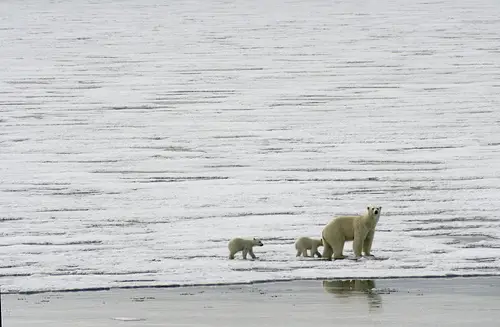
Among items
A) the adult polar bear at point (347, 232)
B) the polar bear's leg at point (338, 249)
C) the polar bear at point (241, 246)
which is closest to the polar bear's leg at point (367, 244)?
the adult polar bear at point (347, 232)

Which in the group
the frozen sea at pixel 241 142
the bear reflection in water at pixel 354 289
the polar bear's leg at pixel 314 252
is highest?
the frozen sea at pixel 241 142

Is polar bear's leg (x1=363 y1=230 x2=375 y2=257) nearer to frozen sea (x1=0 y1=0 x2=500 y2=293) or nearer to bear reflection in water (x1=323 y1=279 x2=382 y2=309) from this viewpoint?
frozen sea (x1=0 y1=0 x2=500 y2=293)

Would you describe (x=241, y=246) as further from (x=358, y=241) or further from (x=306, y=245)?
(x=358, y=241)

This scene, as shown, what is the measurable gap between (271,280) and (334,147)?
4665mm

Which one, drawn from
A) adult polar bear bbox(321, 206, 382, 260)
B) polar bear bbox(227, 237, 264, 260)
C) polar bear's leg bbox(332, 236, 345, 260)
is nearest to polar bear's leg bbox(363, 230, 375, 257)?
adult polar bear bbox(321, 206, 382, 260)

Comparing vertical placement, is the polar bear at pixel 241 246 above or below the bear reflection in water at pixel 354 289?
above

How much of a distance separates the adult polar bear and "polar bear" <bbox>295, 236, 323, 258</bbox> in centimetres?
10

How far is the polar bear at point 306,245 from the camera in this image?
6.82 metres

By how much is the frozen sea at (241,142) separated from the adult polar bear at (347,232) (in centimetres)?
11

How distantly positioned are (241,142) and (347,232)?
4.56 meters

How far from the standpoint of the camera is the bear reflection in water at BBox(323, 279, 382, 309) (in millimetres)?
5664

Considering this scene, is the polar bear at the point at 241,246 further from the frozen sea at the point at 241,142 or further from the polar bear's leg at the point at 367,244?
the polar bear's leg at the point at 367,244

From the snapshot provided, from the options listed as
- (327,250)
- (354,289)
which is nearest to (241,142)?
(327,250)

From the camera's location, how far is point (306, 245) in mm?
6828
